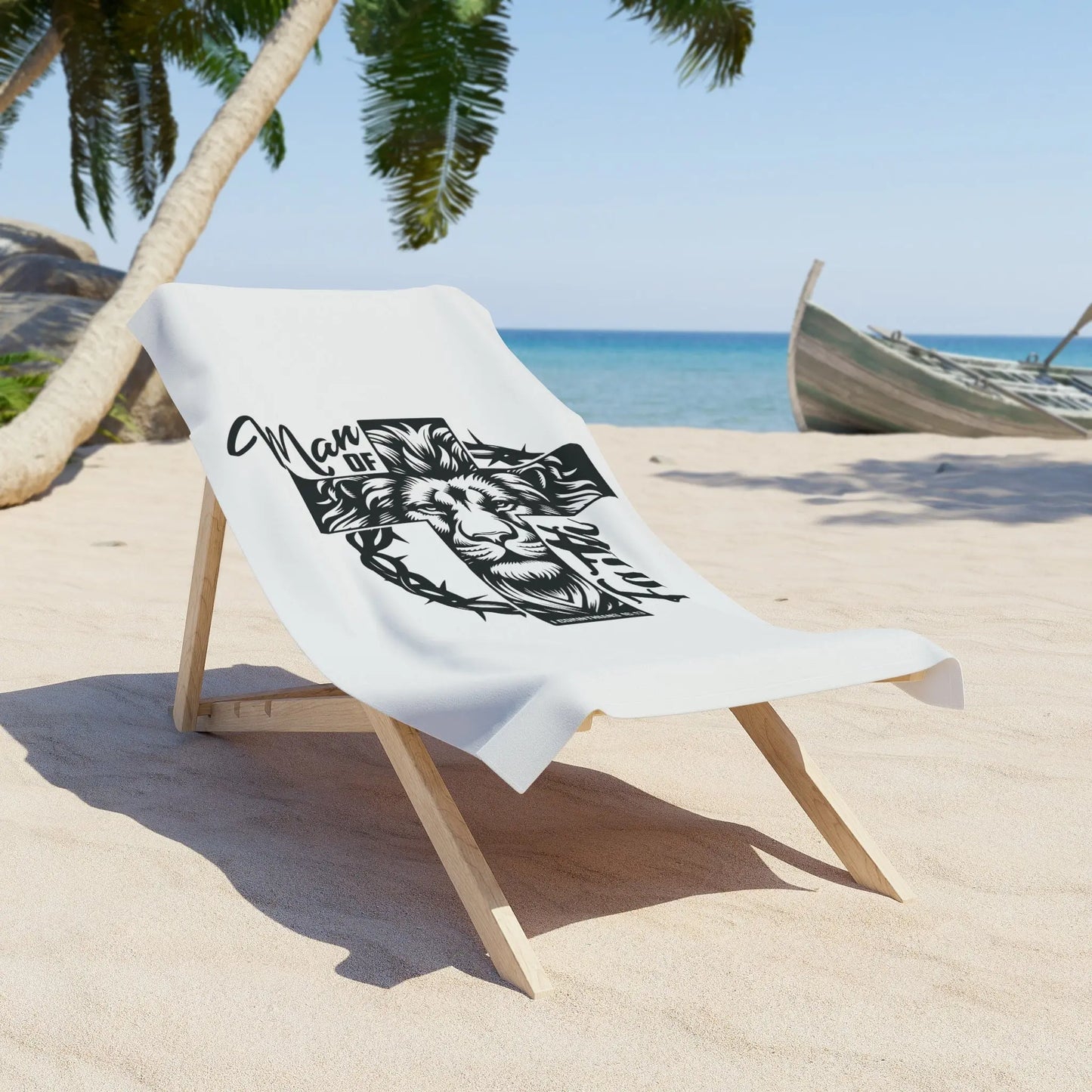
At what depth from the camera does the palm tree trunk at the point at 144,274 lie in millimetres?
6352

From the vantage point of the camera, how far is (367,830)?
2.56 metres

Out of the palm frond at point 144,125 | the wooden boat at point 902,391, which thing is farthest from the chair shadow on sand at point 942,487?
the palm frond at point 144,125

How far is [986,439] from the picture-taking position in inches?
409

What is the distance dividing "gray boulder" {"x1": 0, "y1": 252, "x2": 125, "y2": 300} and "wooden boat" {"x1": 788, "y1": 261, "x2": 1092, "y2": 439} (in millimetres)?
6484

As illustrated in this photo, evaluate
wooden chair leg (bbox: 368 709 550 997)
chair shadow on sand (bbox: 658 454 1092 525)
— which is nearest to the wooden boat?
chair shadow on sand (bbox: 658 454 1092 525)

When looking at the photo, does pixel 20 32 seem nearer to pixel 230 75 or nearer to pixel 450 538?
pixel 230 75

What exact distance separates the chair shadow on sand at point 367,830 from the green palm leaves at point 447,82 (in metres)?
7.18

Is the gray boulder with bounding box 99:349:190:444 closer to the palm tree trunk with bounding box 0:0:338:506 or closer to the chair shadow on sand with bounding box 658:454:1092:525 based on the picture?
the palm tree trunk with bounding box 0:0:338:506

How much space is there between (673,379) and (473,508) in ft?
113

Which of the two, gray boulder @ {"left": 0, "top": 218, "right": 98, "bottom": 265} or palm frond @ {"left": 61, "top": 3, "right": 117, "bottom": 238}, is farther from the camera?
gray boulder @ {"left": 0, "top": 218, "right": 98, "bottom": 265}

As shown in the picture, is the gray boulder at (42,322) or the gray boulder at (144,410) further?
the gray boulder at (144,410)

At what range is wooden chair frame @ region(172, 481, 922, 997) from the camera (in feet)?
6.48

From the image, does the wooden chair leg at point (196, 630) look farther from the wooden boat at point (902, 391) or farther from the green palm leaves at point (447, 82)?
the wooden boat at point (902, 391)

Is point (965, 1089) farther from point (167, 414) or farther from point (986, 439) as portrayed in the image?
point (986, 439)
